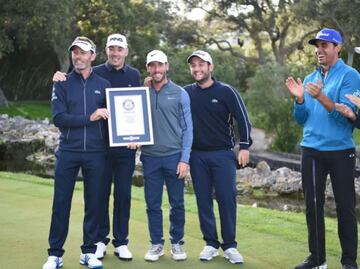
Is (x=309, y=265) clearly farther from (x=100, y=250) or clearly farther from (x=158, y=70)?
(x=158, y=70)

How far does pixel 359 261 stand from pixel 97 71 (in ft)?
8.46

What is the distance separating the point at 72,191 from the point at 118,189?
42cm

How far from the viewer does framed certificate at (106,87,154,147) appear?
4340mm

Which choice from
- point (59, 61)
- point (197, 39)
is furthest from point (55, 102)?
point (197, 39)

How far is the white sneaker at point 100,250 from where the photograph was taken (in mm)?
4508

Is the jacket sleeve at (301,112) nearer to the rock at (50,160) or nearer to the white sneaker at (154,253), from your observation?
the white sneaker at (154,253)

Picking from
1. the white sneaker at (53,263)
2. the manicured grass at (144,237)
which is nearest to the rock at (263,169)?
the manicured grass at (144,237)

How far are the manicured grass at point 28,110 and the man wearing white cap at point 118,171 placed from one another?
19.8 m

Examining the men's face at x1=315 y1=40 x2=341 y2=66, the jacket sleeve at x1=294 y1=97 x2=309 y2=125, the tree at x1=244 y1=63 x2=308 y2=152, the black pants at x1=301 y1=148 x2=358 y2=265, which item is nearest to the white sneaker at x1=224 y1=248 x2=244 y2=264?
the black pants at x1=301 y1=148 x2=358 y2=265

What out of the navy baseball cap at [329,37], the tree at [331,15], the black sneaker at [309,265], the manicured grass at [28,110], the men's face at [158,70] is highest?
the tree at [331,15]

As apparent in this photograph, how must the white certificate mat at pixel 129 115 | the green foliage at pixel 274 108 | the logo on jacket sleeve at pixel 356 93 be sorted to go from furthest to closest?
the green foliage at pixel 274 108 < the white certificate mat at pixel 129 115 < the logo on jacket sleeve at pixel 356 93

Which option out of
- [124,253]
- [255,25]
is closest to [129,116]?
[124,253]

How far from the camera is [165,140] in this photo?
4520 millimetres

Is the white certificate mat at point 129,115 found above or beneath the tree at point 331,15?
beneath
